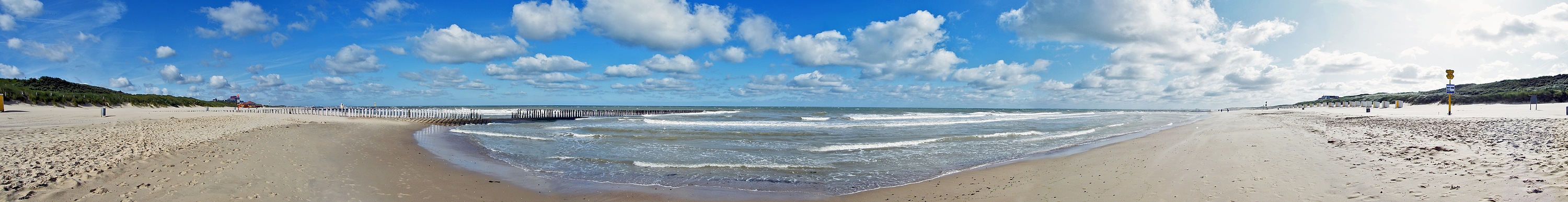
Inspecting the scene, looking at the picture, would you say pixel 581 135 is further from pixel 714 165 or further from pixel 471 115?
pixel 471 115

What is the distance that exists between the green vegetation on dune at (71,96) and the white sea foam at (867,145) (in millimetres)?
45881

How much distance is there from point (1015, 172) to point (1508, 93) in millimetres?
52705

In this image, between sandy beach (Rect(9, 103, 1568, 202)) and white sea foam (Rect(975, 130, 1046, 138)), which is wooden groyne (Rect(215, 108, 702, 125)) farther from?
white sea foam (Rect(975, 130, 1046, 138))

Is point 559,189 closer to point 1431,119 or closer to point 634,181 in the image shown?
point 634,181

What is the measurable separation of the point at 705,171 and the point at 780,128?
534 inches

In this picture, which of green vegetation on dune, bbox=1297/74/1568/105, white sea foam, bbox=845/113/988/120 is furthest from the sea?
green vegetation on dune, bbox=1297/74/1568/105

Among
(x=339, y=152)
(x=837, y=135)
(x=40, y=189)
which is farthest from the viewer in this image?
(x=837, y=135)

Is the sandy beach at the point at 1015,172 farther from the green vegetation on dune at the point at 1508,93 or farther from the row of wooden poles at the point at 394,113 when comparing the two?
the row of wooden poles at the point at 394,113

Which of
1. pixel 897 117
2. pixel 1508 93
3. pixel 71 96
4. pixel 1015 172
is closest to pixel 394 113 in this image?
pixel 71 96

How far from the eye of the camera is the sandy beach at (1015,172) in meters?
5.11

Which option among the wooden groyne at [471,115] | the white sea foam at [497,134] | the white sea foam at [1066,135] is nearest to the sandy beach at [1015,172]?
the white sea foam at [1066,135]

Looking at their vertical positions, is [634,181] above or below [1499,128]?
below

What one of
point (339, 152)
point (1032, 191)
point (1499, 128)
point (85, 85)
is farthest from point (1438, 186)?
point (85, 85)

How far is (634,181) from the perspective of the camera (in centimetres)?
744
